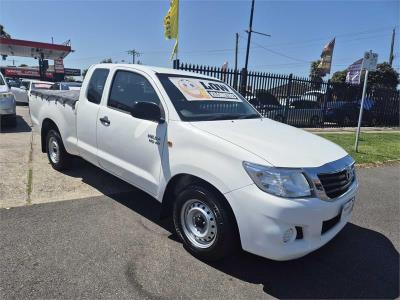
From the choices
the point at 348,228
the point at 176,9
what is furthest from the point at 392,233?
the point at 176,9

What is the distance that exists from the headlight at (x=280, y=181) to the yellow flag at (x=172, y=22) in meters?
9.24

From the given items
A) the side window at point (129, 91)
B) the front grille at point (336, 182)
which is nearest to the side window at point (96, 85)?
the side window at point (129, 91)

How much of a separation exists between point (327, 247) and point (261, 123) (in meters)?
1.63

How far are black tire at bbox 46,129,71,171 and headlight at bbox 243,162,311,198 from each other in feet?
12.6

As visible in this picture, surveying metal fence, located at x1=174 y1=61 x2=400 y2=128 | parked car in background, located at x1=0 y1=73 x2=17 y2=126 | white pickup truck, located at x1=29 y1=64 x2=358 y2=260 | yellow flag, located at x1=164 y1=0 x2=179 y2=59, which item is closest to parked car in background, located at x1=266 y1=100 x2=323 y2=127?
metal fence, located at x1=174 y1=61 x2=400 y2=128

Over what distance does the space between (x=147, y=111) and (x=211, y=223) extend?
1.31m

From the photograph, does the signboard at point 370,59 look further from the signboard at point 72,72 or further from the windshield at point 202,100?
the signboard at point 72,72

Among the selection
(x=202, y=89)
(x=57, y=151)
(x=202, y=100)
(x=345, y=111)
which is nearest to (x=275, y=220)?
(x=202, y=100)

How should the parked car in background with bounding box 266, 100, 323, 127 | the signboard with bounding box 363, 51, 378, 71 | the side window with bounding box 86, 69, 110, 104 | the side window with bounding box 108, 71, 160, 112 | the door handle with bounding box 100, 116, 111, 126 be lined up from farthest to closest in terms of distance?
the parked car in background with bounding box 266, 100, 323, 127, the signboard with bounding box 363, 51, 378, 71, the side window with bounding box 86, 69, 110, 104, the door handle with bounding box 100, 116, 111, 126, the side window with bounding box 108, 71, 160, 112

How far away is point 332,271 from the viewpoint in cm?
350

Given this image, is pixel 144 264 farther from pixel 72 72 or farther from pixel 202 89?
pixel 72 72

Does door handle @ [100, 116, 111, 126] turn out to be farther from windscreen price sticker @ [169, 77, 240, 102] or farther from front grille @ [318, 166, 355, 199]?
front grille @ [318, 166, 355, 199]

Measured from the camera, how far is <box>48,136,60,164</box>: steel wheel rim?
230 inches

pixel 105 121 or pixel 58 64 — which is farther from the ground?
pixel 58 64
